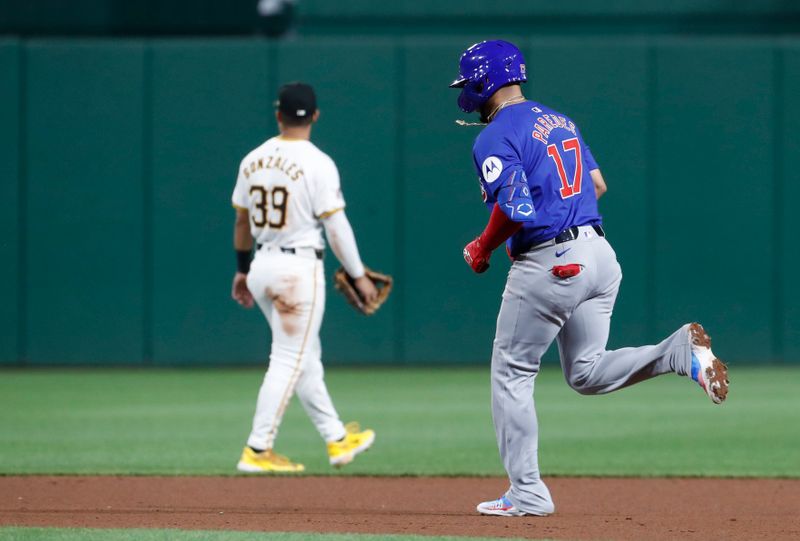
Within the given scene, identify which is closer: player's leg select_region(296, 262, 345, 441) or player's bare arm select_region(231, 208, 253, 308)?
player's leg select_region(296, 262, 345, 441)

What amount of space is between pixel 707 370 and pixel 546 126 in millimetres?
1133

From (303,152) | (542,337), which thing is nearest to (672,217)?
(303,152)

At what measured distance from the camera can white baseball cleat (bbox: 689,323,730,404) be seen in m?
5.32

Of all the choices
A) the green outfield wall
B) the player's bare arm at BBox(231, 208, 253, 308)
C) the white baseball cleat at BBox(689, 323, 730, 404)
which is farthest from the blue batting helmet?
the green outfield wall

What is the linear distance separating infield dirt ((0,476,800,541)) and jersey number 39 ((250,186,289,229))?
1296 mm

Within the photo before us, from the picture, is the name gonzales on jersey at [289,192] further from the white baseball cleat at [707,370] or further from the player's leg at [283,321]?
the white baseball cleat at [707,370]

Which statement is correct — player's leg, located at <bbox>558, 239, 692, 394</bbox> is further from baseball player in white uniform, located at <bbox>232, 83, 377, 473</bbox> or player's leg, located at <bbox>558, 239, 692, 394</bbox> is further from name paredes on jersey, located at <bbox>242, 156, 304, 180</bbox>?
name paredes on jersey, located at <bbox>242, 156, 304, 180</bbox>

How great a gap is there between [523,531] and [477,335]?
7.93 m

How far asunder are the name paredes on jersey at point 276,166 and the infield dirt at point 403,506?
5.03ft

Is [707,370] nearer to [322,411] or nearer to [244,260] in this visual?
[322,411]

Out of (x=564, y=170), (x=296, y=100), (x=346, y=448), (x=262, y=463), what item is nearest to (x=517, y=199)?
(x=564, y=170)

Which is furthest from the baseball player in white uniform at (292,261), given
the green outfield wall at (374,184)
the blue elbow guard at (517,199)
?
the green outfield wall at (374,184)

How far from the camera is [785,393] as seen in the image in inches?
443

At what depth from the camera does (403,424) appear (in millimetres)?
9508
